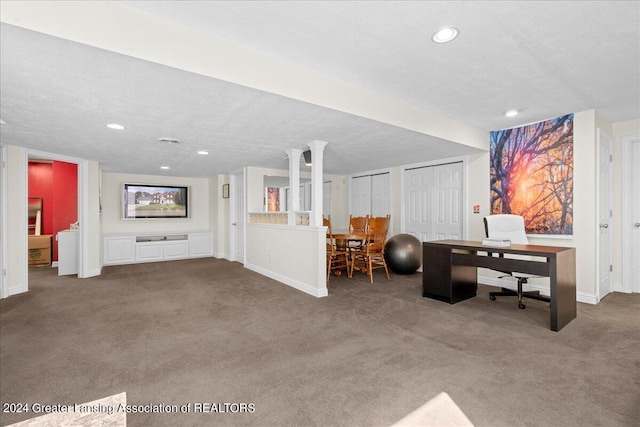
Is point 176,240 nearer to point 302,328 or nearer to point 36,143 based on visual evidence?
point 36,143

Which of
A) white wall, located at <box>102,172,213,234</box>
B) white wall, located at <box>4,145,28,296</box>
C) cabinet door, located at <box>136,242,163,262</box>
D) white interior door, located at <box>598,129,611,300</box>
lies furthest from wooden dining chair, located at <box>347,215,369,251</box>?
white wall, located at <box>4,145,28,296</box>

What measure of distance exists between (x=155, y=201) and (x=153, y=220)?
498 mm

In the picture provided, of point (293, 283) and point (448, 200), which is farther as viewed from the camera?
point (448, 200)

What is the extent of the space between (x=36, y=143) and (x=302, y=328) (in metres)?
4.55

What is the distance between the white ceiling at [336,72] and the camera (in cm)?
187

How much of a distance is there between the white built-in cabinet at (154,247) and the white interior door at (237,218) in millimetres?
1087

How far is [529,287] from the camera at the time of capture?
4.28 metres

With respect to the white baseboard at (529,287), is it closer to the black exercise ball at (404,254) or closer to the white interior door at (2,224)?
the black exercise ball at (404,254)

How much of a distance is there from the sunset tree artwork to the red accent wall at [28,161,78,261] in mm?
8362

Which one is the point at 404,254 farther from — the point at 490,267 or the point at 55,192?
the point at 55,192

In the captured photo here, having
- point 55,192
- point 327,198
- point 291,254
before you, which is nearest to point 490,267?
point 291,254

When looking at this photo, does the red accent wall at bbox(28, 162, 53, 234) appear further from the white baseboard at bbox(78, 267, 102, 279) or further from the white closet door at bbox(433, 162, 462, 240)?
the white closet door at bbox(433, 162, 462, 240)

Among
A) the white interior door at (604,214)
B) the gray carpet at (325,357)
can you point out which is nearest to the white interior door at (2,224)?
the gray carpet at (325,357)

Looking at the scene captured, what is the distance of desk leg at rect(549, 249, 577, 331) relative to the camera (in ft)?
9.37
